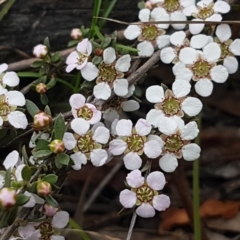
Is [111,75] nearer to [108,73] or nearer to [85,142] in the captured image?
[108,73]

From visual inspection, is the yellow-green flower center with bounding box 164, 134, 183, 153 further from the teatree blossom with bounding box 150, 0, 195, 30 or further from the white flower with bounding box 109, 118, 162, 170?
the teatree blossom with bounding box 150, 0, 195, 30

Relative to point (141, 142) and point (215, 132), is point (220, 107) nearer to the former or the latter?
point (215, 132)

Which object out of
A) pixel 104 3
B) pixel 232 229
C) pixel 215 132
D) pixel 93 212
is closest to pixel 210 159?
pixel 215 132

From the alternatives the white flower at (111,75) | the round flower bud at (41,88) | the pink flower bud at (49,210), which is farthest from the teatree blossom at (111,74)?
the pink flower bud at (49,210)

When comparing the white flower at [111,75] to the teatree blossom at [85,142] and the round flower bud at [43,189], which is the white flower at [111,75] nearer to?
the teatree blossom at [85,142]

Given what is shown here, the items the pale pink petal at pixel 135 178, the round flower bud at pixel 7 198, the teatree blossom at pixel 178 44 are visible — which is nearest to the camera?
the round flower bud at pixel 7 198

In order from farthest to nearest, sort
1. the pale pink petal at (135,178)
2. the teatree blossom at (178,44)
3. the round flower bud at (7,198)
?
the teatree blossom at (178,44) < the pale pink petal at (135,178) < the round flower bud at (7,198)

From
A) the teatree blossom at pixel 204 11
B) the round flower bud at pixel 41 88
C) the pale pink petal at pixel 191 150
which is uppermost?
the teatree blossom at pixel 204 11
